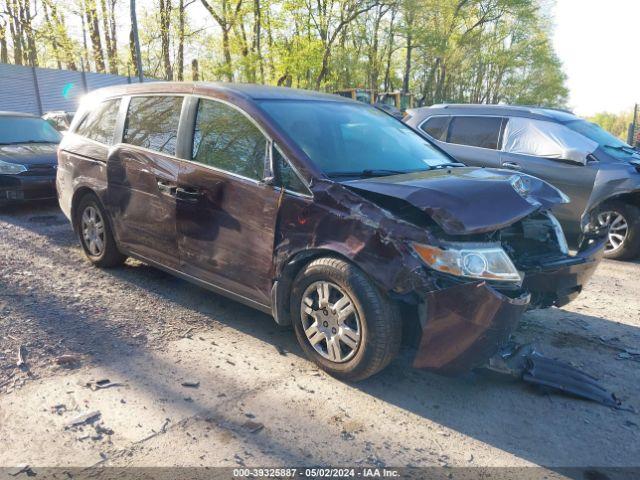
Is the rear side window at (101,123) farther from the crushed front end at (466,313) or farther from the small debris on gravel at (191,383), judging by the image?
the crushed front end at (466,313)

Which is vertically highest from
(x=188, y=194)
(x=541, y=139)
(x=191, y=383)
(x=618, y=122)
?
(x=541, y=139)

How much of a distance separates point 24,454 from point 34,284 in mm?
2606

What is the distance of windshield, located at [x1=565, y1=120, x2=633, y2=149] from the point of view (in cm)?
641

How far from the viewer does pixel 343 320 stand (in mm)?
3014

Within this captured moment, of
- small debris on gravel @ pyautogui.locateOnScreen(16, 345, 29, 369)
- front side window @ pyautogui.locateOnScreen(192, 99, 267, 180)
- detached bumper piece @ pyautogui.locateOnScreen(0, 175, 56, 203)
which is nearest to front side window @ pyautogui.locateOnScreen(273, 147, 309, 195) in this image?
front side window @ pyautogui.locateOnScreen(192, 99, 267, 180)

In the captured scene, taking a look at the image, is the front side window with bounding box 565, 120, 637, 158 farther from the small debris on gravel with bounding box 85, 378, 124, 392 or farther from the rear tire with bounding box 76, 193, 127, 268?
the small debris on gravel with bounding box 85, 378, 124, 392

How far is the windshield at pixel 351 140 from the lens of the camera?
3416 millimetres

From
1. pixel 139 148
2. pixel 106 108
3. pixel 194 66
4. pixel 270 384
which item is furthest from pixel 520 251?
pixel 194 66

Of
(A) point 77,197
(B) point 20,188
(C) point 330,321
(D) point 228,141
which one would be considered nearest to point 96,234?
(A) point 77,197

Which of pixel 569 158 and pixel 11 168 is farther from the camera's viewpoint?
pixel 11 168

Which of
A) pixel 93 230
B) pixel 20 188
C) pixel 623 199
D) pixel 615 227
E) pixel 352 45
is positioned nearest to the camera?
pixel 93 230

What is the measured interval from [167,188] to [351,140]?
1465mm

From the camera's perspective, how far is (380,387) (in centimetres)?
312

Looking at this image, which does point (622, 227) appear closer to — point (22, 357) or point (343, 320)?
point (343, 320)
